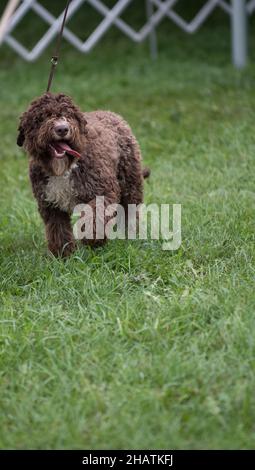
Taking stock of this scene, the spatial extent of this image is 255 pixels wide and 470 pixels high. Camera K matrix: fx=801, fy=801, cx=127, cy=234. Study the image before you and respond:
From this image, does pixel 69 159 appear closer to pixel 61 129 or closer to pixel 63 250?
pixel 61 129

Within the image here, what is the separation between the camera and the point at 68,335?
4.14 m

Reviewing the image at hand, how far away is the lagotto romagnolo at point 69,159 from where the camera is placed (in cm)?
498

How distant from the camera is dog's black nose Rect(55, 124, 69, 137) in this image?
16.0 feet

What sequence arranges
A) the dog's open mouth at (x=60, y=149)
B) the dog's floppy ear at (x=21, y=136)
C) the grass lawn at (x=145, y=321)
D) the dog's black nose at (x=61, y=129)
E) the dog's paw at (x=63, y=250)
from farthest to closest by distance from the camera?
the dog's paw at (x=63, y=250)
the dog's floppy ear at (x=21, y=136)
the dog's open mouth at (x=60, y=149)
the dog's black nose at (x=61, y=129)
the grass lawn at (x=145, y=321)

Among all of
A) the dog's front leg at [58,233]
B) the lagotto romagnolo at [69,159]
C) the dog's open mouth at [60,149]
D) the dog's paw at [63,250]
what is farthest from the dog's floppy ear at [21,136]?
the dog's paw at [63,250]

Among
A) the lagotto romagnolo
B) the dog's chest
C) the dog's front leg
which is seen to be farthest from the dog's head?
the dog's front leg

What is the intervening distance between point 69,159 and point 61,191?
24cm

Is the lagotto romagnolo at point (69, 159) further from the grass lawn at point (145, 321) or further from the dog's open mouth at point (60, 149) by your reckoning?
the grass lawn at point (145, 321)

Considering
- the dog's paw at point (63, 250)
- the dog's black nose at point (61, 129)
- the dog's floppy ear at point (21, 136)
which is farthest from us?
the dog's paw at point (63, 250)

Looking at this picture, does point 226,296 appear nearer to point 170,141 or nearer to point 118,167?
point 118,167

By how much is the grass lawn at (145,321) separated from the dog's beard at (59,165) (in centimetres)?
58

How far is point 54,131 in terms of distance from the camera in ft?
16.0

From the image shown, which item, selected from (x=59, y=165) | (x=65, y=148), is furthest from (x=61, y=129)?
(x=59, y=165)

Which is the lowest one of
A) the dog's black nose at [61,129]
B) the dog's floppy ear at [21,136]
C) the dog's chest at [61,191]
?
the dog's chest at [61,191]
